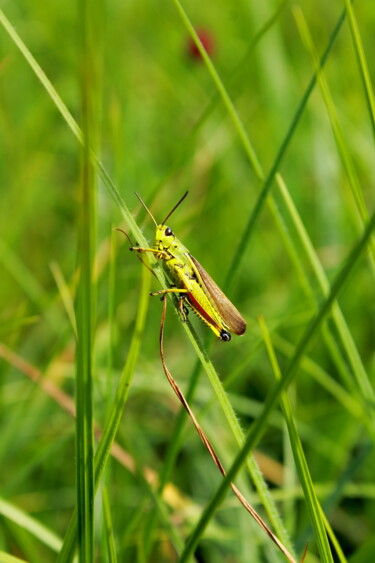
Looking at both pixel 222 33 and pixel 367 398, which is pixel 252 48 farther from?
pixel 222 33

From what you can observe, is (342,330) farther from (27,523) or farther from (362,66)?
(27,523)

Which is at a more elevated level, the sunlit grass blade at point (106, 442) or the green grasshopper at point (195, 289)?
the green grasshopper at point (195, 289)

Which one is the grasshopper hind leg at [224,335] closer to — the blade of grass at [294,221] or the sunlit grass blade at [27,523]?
the blade of grass at [294,221]

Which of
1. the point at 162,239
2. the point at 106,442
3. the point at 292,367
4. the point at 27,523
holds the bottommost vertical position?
the point at 27,523

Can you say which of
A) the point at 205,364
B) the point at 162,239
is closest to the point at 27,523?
the point at 205,364

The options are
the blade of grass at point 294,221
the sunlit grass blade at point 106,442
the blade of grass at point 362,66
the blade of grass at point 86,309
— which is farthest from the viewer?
the blade of grass at point 294,221

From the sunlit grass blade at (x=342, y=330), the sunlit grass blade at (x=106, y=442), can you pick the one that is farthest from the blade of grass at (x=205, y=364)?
the sunlit grass blade at (x=342, y=330)

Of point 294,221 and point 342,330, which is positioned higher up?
point 294,221

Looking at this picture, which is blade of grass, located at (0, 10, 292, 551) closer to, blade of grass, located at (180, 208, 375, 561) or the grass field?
the grass field
